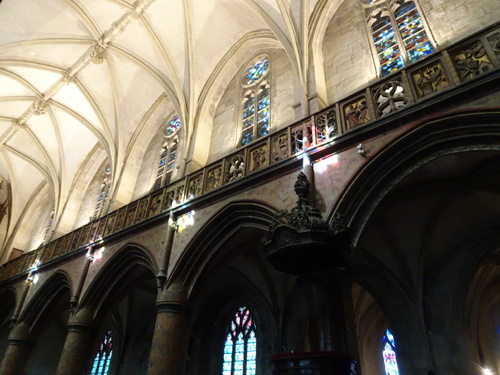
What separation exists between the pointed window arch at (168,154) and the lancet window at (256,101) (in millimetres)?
3191

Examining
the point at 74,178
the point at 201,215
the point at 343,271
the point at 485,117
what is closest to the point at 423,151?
the point at 485,117

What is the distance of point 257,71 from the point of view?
39.0 ft

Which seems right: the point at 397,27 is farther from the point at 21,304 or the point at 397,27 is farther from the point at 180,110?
the point at 21,304

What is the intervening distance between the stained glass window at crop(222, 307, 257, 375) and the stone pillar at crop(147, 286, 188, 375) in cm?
401

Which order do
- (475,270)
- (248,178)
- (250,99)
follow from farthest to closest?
(250,99) → (475,270) → (248,178)

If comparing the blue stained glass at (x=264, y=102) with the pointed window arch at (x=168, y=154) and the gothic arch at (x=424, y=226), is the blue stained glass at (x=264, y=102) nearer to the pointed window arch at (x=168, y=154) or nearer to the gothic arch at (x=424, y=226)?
the pointed window arch at (x=168, y=154)

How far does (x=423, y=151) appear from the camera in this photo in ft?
18.3

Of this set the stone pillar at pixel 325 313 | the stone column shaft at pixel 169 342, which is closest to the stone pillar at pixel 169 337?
the stone column shaft at pixel 169 342

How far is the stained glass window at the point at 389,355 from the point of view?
10.6 metres

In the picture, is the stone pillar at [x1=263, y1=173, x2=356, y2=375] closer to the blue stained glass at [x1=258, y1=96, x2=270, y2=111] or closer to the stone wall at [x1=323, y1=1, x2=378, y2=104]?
the stone wall at [x1=323, y1=1, x2=378, y2=104]

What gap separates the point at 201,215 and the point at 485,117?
5465mm

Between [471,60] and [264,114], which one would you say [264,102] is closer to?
[264,114]

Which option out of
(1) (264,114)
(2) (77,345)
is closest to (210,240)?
(1) (264,114)

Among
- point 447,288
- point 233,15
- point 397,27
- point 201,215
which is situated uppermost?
point 233,15
